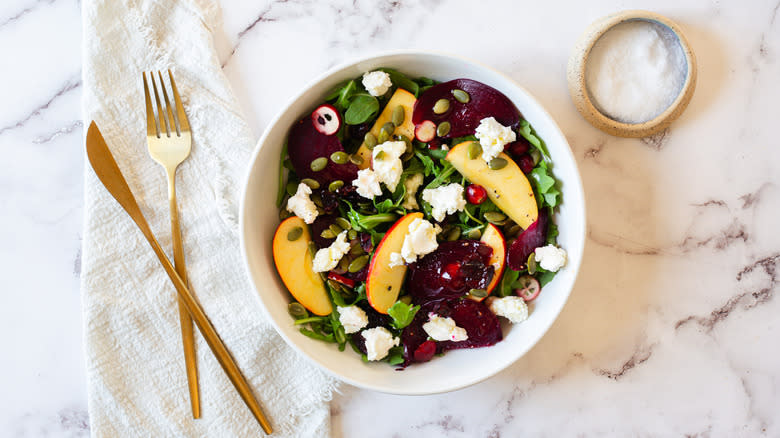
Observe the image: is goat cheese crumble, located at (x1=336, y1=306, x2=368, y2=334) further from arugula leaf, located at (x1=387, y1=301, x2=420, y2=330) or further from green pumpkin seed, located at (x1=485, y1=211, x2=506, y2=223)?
green pumpkin seed, located at (x1=485, y1=211, x2=506, y2=223)

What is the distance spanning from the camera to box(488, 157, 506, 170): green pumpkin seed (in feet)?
5.56

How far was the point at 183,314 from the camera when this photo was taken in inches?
73.8

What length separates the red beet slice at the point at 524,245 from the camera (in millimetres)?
1717

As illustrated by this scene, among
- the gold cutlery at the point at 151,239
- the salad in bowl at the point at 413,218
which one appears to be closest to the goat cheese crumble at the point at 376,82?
the salad in bowl at the point at 413,218

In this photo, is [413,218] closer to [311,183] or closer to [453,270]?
[453,270]

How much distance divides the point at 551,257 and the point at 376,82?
74 cm

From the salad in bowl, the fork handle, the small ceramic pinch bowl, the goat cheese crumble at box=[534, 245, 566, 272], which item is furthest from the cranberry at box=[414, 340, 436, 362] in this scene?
the small ceramic pinch bowl

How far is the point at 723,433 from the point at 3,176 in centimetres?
272

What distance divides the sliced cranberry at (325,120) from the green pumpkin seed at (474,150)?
1.36ft

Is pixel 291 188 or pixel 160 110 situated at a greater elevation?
pixel 160 110

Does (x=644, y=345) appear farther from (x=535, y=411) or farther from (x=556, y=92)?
(x=556, y=92)

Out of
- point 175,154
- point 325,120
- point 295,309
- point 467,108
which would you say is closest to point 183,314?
point 295,309

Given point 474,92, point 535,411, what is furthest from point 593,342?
point 474,92

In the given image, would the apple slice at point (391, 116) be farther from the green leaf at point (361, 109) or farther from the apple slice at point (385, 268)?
the apple slice at point (385, 268)
